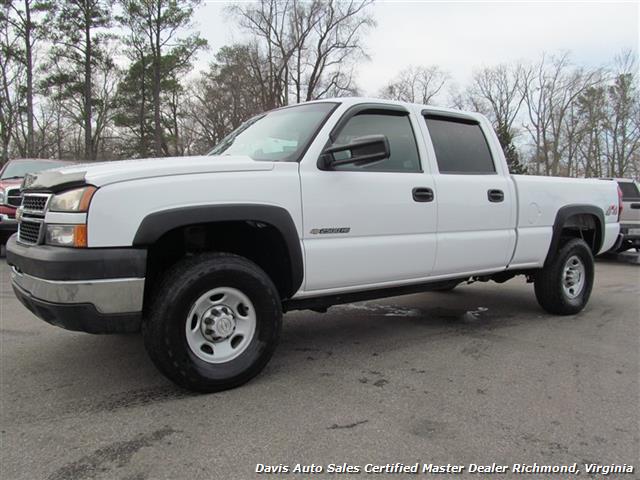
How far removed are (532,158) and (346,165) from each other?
51.2 m

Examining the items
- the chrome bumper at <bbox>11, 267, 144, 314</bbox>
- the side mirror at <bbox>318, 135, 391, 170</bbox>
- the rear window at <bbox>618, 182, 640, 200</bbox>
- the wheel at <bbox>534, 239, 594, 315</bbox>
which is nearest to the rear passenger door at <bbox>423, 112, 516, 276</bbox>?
the wheel at <bbox>534, 239, 594, 315</bbox>

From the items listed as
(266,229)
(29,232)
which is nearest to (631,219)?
(266,229)

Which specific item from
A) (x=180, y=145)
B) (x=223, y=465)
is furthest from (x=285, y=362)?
(x=180, y=145)

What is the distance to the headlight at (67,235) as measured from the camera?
2652 mm

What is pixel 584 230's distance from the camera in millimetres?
5574

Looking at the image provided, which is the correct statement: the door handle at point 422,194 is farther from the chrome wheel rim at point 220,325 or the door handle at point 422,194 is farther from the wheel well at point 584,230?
the wheel well at point 584,230

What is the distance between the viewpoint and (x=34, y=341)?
163 inches

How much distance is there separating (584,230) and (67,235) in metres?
5.23

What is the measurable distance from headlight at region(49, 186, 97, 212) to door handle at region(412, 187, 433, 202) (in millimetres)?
2260

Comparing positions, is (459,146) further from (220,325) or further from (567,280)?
(220,325)

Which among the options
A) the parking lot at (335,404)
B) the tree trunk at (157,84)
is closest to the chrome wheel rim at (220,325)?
the parking lot at (335,404)

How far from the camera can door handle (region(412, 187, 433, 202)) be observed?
12.5 ft

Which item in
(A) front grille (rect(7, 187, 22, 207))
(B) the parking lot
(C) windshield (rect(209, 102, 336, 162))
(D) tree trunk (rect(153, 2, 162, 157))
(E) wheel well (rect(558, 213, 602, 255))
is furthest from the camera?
(D) tree trunk (rect(153, 2, 162, 157))

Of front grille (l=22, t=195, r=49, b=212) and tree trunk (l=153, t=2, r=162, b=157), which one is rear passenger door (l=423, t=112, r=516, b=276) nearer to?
front grille (l=22, t=195, r=49, b=212)
